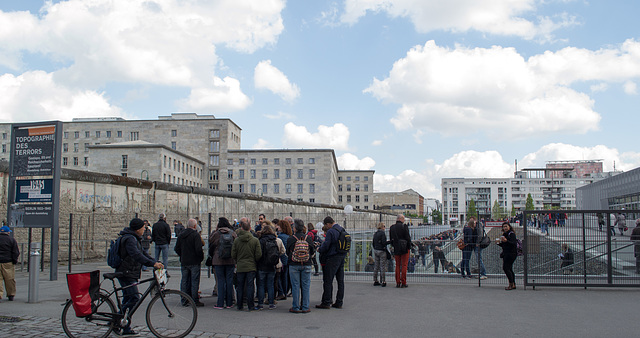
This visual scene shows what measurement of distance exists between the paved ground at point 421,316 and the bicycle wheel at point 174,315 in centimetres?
33

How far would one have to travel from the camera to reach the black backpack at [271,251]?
9086 millimetres

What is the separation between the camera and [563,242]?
12.0m

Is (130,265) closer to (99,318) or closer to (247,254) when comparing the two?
(99,318)

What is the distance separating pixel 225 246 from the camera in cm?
945

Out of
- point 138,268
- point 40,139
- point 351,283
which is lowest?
point 351,283

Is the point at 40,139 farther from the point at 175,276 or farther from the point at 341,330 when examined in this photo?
the point at 341,330

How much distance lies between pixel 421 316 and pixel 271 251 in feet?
9.86

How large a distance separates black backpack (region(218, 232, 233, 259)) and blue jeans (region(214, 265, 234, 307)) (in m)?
0.31

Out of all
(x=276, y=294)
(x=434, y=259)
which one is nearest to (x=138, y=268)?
(x=276, y=294)

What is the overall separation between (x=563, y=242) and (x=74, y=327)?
10.9 metres

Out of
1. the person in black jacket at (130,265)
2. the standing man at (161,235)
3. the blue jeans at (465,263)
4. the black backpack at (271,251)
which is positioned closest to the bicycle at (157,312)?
the person in black jacket at (130,265)

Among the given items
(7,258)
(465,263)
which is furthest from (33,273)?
(465,263)

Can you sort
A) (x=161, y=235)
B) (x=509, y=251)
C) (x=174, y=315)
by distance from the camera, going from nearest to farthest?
(x=174, y=315)
(x=509, y=251)
(x=161, y=235)

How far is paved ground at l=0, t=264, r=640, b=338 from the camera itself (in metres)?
7.59
